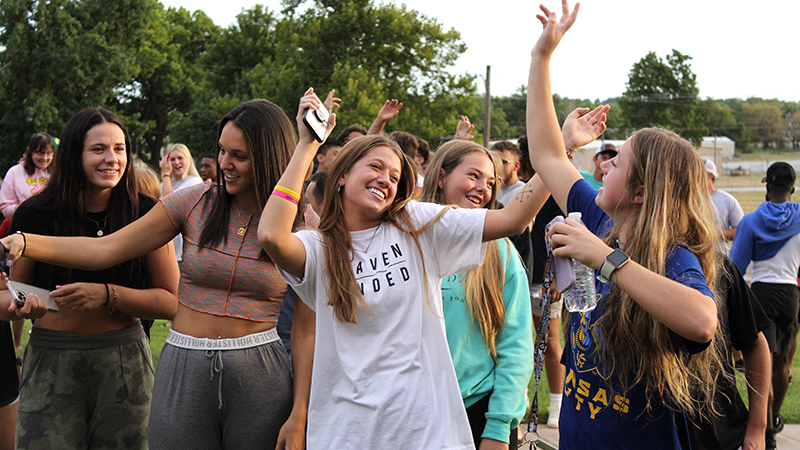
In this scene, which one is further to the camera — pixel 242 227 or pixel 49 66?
pixel 49 66

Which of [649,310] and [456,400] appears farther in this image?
[456,400]

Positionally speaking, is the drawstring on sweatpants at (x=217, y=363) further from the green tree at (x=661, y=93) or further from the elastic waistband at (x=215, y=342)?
the green tree at (x=661, y=93)

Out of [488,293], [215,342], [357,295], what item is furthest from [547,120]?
[215,342]

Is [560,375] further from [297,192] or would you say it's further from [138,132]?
[138,132]

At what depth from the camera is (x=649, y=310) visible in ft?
6.43

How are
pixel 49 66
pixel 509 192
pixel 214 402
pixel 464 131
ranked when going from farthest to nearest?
pixel 49 66 < pixel 509 192 < pixel 464 131 < pixel 214 402

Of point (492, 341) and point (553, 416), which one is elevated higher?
point (492, 341)

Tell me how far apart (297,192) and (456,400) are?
3.09ft

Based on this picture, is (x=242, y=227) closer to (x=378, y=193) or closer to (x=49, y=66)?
(x=378, y=193)

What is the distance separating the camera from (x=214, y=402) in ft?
8.54

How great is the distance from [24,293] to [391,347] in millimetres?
1632

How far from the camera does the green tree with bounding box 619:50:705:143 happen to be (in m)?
55.8

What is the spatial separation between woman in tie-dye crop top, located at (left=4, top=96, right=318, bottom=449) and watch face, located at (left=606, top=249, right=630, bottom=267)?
1302 millimetres

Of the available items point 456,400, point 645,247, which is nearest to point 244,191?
point 456,400
